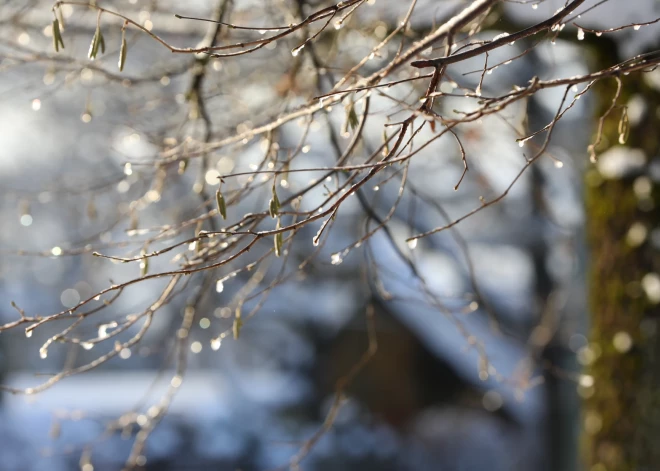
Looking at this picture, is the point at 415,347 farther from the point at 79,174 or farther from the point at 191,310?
the point at 191,310

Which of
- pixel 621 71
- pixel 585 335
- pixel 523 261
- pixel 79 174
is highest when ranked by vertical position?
pixel 79 174

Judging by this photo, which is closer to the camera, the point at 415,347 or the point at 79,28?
the point at 79,28

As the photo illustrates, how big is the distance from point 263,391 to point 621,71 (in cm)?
754

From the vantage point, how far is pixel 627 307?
12.1 ft

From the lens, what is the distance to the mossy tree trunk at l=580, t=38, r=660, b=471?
3.58 metres

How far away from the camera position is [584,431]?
156 inches

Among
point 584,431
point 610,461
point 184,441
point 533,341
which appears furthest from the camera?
point 184,441

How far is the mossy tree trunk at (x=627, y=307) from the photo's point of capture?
358 centimetres

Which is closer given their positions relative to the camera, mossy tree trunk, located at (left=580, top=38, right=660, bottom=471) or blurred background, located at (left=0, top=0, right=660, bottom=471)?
mossy tree trunk, located at (left=580, top=38, right=660, bottom=471)

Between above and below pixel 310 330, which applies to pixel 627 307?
below

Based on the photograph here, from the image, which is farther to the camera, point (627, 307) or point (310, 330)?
point (310, 330)

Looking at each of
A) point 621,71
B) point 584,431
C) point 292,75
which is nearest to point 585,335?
point 584,431

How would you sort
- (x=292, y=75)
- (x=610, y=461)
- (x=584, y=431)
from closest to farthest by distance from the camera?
(x=292, y=75) → (x=610, y=461) → (x=584, y=431)

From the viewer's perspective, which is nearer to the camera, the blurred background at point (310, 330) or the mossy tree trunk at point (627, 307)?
the mossy tree trunk at point (627, 307)
